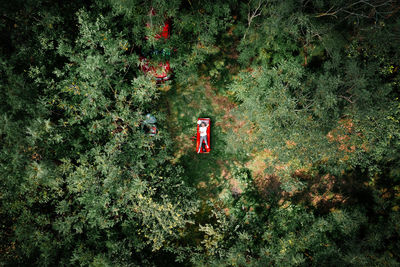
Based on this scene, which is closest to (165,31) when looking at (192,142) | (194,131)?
(194,131)

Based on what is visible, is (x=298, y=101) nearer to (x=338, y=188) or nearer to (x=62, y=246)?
(x=338, y=188)

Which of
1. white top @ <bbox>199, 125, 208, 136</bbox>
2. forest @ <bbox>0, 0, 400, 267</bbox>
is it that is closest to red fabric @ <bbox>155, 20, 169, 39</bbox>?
forest @ <bbox>0, 0, 400, 267</bbox>

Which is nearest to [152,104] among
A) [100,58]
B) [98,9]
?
[100,58]

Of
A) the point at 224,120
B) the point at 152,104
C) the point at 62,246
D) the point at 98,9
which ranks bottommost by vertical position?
the point at 62,246

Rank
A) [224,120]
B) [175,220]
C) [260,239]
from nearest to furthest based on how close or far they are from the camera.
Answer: [175,220] → [260,239] → [224,120]

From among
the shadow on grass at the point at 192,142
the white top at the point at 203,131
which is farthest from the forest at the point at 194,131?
the white top at the point at 203,131

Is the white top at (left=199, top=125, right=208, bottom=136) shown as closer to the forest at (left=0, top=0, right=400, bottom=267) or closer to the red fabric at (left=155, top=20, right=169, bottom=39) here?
the forest at (left=0, top=0, right=400, bottom=267)

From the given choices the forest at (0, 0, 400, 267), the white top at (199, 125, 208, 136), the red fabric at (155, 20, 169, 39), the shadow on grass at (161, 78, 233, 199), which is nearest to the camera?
the forest at (0, 0, 400, 267)

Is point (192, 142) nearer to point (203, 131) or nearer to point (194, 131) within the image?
point (194, 131)
